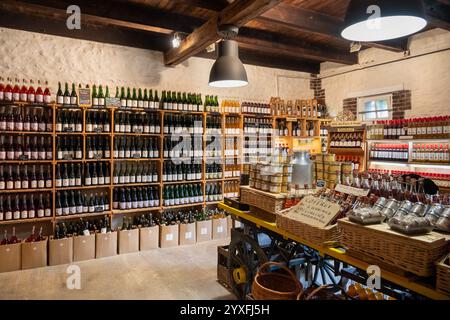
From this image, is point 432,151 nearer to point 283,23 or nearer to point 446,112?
point 446,112

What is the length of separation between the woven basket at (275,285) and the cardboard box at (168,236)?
8.82ft

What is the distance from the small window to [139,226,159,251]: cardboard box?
4291 millimetres

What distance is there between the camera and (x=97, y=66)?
490 cm

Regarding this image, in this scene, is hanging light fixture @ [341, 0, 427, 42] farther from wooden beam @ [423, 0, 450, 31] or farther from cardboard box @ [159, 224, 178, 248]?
cardboard box @ [159, 224, 178, 248]

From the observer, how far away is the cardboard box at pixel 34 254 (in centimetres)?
400

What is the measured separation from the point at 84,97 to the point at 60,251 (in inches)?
81.4

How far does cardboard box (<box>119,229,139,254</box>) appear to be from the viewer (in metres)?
4.57

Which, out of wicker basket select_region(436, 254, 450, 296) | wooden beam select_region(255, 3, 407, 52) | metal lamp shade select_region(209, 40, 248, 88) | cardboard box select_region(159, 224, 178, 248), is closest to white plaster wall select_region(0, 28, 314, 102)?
wooden beam select_region(255, 3, 407, 52)

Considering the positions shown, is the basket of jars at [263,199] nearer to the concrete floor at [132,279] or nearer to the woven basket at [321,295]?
the woven basket at [321,295]

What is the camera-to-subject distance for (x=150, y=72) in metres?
5.29

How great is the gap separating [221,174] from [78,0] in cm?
324

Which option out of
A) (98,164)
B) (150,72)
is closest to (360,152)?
(150,72)

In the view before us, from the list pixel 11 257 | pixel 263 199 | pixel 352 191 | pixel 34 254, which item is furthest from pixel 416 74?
pixel 11 257

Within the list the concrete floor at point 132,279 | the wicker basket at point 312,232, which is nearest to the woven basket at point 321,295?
the wicker basket at point 312,232
